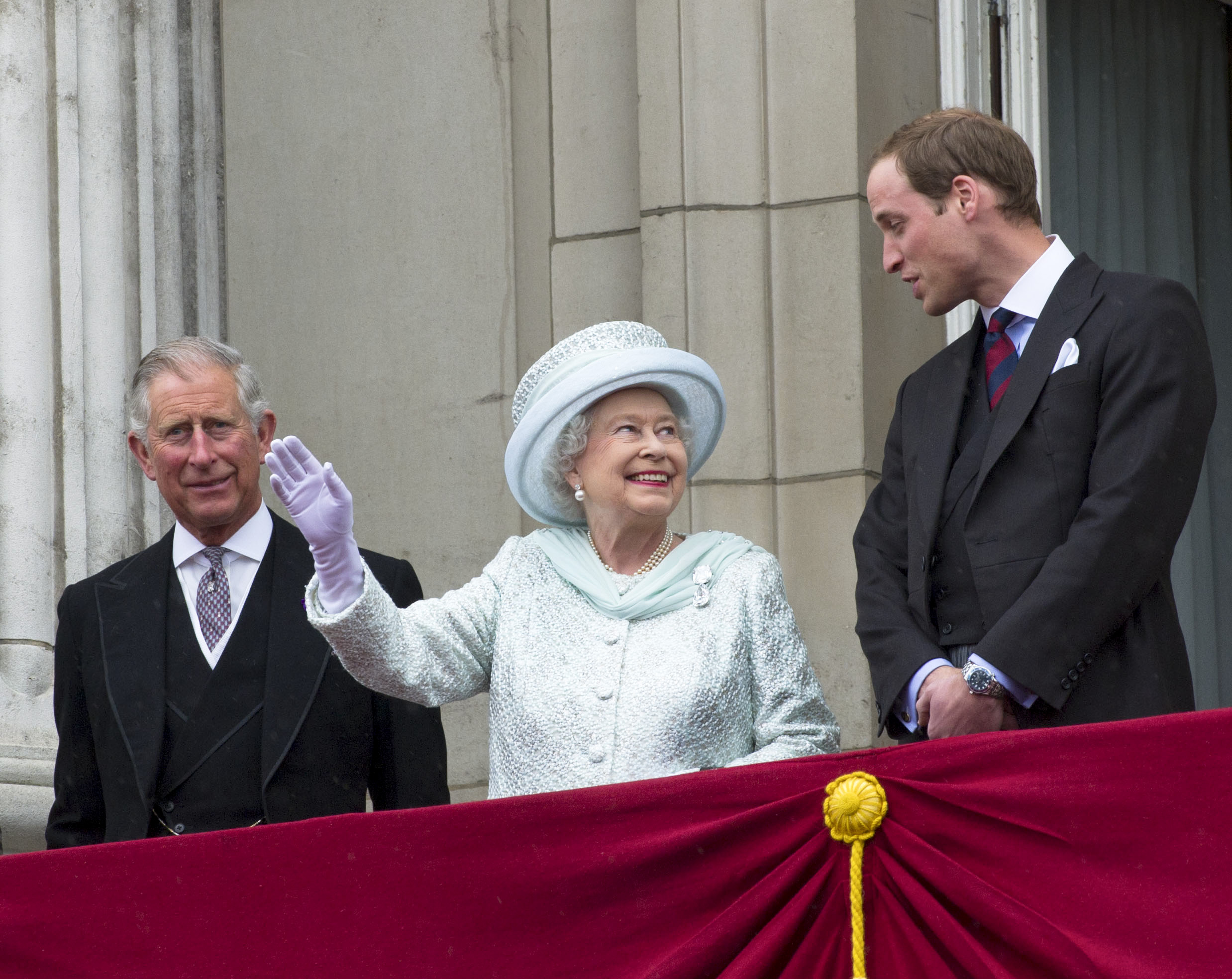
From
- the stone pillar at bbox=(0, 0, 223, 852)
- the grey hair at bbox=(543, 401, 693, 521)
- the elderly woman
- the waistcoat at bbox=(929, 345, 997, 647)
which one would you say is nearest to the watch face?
the waistcoat at bbox=(929, 345, 997, 647)

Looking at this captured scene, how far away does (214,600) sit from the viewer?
396cm

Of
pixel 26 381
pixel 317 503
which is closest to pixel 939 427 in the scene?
pixel 317 503

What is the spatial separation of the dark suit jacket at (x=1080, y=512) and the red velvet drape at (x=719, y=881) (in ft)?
1.17

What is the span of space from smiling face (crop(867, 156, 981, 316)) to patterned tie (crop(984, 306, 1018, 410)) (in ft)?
0.23

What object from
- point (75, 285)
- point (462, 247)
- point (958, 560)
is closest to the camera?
point (958, 560)

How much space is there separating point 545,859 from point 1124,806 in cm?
86

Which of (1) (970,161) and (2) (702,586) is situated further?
(1) (970,161)

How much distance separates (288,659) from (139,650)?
0.99ft

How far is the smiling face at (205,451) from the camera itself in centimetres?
398

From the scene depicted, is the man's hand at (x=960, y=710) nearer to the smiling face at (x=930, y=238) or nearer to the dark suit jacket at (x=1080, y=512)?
the dark suit jacket at (x=1080, y=512)

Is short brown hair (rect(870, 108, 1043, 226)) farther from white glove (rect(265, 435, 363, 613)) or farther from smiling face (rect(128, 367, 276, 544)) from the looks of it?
smiling face (rect(128, 367, 276, 544))

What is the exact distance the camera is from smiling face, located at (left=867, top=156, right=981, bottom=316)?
3.49 meters

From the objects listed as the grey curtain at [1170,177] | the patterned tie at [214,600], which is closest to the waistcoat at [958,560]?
the patterned tie at [214,600]

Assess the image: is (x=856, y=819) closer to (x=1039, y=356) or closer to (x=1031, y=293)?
(x=1039, y=356)
